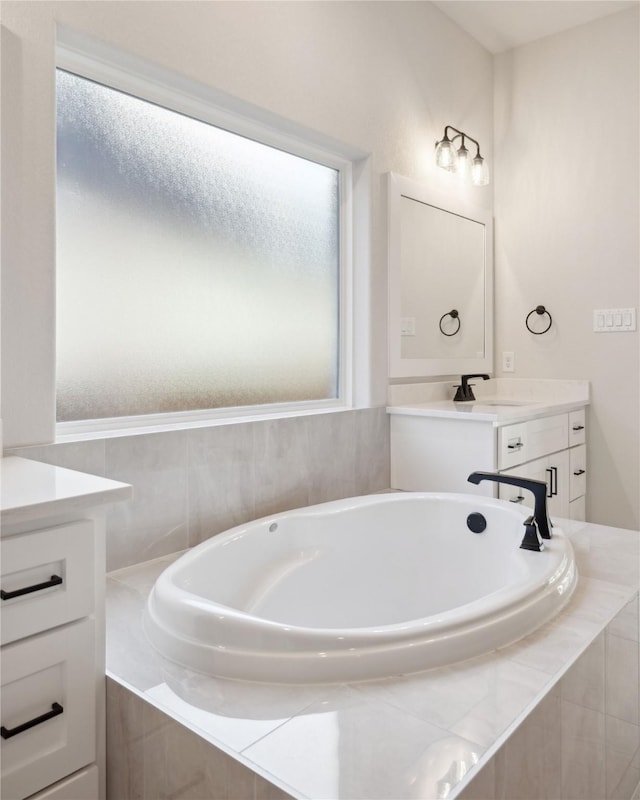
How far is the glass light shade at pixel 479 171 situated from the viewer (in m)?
3.05

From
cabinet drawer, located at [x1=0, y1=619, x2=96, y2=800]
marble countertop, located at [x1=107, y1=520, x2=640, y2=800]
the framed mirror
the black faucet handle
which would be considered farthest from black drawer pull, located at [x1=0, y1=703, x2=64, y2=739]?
the framed mirror

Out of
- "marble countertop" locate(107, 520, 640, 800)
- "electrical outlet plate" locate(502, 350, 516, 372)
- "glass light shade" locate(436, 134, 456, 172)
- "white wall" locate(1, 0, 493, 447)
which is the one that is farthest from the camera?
"electrical outlet plate" locate(502, 350, 516, 372)

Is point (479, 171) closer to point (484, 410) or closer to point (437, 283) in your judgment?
point (437, 283)

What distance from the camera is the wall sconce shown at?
287 centimetres

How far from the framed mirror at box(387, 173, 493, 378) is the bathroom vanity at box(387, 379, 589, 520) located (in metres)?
0.17

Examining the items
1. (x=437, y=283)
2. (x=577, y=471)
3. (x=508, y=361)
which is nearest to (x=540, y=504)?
(x=577, y=471)

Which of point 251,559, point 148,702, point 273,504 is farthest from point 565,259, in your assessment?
point 148,702

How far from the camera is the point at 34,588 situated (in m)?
1.04

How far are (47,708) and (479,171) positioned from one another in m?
2.91

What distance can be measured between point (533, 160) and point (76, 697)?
3283 millimetres

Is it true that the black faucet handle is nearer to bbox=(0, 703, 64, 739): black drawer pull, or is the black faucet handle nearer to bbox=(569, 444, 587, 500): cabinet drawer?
bbox=(0, 703, 64, 739): black drawer pull

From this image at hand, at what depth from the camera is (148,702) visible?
1073 mm

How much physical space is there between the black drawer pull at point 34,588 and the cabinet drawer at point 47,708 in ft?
0.27

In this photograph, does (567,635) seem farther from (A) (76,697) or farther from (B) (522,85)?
(B) (522,85)
